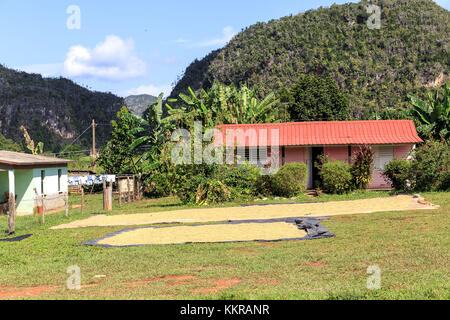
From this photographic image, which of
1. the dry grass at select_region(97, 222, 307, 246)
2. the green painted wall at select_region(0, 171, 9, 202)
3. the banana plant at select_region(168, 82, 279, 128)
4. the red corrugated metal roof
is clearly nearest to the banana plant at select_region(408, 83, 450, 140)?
the red corrugated metal roof

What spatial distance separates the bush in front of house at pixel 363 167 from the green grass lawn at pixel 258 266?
9499 millimetres

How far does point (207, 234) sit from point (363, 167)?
12703 millimetres

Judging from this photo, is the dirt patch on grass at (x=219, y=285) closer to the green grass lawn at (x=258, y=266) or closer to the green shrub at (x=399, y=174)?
the green grass lawn at (x=258, y=266)

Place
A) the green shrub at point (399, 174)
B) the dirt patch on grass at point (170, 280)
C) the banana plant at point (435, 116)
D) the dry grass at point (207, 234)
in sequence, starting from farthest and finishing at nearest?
the banana plant at point (435, 116), the green shrub at point (399, 174), the dry grass at point (207, 234), the dirt patch on grass at point (170, 280)

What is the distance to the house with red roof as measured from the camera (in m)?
25.5

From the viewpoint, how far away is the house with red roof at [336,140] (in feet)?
83.8

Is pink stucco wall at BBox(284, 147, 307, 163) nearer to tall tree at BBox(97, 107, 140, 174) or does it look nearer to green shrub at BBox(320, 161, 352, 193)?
green shrub at BBox(320, 161, 352, 193)

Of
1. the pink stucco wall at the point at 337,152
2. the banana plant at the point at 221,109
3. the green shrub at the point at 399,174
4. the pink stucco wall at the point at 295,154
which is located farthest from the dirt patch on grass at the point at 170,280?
the banana plant at the point at 221,109

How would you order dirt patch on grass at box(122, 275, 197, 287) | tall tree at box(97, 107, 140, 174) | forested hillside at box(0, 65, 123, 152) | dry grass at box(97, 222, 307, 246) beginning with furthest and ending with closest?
forested hillside at box(0, 65, 123, 152), tall tree at box(97, 107, 140, 174), dry grass at box(97, 222, 307, 246), dirt patch on grass at box(122, 275, 197, 287)

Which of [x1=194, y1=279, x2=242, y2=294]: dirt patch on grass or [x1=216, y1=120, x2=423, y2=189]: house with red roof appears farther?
[x1=216, y1=120, x2=423, y2=189]: house with red roof

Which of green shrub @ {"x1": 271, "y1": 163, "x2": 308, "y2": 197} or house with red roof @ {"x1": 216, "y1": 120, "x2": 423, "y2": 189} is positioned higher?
house with red roof @ {"x1": 216, "y1": 120, "x2": 423, "y2": 189}

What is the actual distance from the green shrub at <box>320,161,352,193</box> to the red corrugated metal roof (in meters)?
2.13
